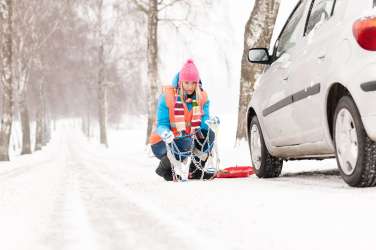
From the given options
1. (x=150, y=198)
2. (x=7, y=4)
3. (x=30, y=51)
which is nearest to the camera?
(x=150, y=198)

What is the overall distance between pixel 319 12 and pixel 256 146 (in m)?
2.06

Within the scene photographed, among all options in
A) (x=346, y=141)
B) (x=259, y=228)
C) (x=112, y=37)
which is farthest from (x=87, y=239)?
(x=112, y=37)

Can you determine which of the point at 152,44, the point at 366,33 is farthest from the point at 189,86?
the point at 152,44

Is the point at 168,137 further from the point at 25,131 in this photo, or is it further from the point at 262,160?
the point at 25,131

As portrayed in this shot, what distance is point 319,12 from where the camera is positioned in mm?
5430

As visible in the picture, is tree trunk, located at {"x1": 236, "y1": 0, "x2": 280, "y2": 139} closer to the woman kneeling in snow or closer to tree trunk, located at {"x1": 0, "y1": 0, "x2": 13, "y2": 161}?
the woman kneeling in snow

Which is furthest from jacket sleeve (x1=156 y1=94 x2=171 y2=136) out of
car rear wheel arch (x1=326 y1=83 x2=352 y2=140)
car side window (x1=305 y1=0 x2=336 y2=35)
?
car rear wheel arch (x1=326 y1=83 x2=352 y2=140)

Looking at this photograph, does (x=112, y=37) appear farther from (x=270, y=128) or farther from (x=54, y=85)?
(x=270, y=128)

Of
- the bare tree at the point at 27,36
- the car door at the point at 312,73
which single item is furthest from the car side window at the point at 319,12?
the bare tree at the point at 27,36

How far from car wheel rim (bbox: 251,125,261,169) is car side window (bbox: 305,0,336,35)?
167 centimetres

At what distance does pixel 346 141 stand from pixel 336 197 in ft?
2.19

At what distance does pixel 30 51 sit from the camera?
25906mm

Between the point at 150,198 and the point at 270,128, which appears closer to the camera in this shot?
the point at 150,198

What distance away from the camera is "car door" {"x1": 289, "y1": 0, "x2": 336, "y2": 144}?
4.82 metres
